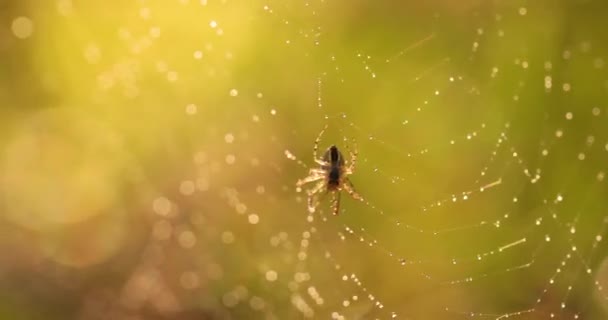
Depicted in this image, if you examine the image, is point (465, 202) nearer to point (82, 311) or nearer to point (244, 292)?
point (244, 292)

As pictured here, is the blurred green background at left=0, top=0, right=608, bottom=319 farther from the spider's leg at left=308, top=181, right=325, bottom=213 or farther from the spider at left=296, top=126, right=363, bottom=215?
Answer: the spider at left=296, top=126, right=363, bottom=215

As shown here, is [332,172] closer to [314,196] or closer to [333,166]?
[333,166]

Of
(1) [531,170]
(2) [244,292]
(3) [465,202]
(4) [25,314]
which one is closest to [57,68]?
(4) [25,314]

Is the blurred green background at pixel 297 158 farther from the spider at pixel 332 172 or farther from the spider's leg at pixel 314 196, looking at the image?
the spider at pixel 332 172

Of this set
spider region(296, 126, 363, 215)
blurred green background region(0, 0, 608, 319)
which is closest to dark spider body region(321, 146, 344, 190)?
spider region(296, 126, 363, 215)

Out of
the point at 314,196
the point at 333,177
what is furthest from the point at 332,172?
the point at 314,196

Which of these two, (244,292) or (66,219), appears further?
(66,219)
